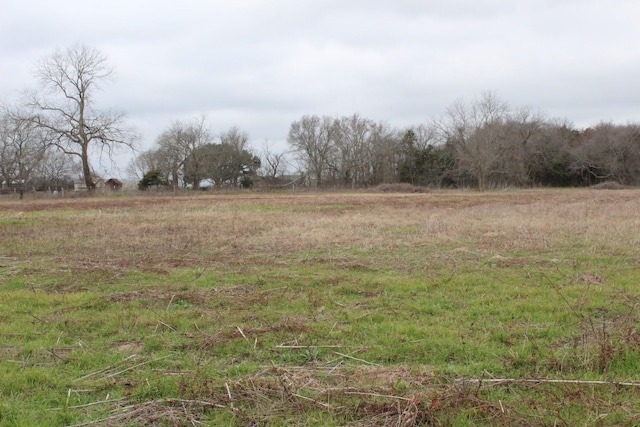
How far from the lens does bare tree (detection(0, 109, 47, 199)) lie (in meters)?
44.7

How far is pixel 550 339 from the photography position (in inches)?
186

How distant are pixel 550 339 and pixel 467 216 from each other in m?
13.9

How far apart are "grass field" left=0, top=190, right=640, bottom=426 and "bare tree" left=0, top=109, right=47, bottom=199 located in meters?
41.7

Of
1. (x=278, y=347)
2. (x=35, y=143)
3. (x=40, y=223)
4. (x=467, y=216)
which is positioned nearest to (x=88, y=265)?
(x=278, y=347)

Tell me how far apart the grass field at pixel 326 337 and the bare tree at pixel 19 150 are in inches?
1642

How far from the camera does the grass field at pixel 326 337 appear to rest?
11.1 ft

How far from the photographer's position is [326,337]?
4.93 metres

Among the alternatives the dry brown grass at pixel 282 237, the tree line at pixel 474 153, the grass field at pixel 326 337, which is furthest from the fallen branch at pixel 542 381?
the tree line at pixel 474 153

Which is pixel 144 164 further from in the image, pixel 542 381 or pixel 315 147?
pixel 542 381

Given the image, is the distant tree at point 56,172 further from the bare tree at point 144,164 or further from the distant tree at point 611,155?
the distant tree at point 611,155

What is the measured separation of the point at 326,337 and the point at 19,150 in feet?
178

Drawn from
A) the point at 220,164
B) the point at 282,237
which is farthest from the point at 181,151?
the point at 282,237

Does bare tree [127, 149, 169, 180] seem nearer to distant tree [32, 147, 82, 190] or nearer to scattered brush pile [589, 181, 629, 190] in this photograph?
distant tree [32, 147, 82, 190]

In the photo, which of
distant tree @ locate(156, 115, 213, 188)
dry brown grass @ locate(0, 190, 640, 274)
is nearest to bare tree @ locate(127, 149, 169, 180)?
distant tree @ locate(156, 115, 213, 188)
